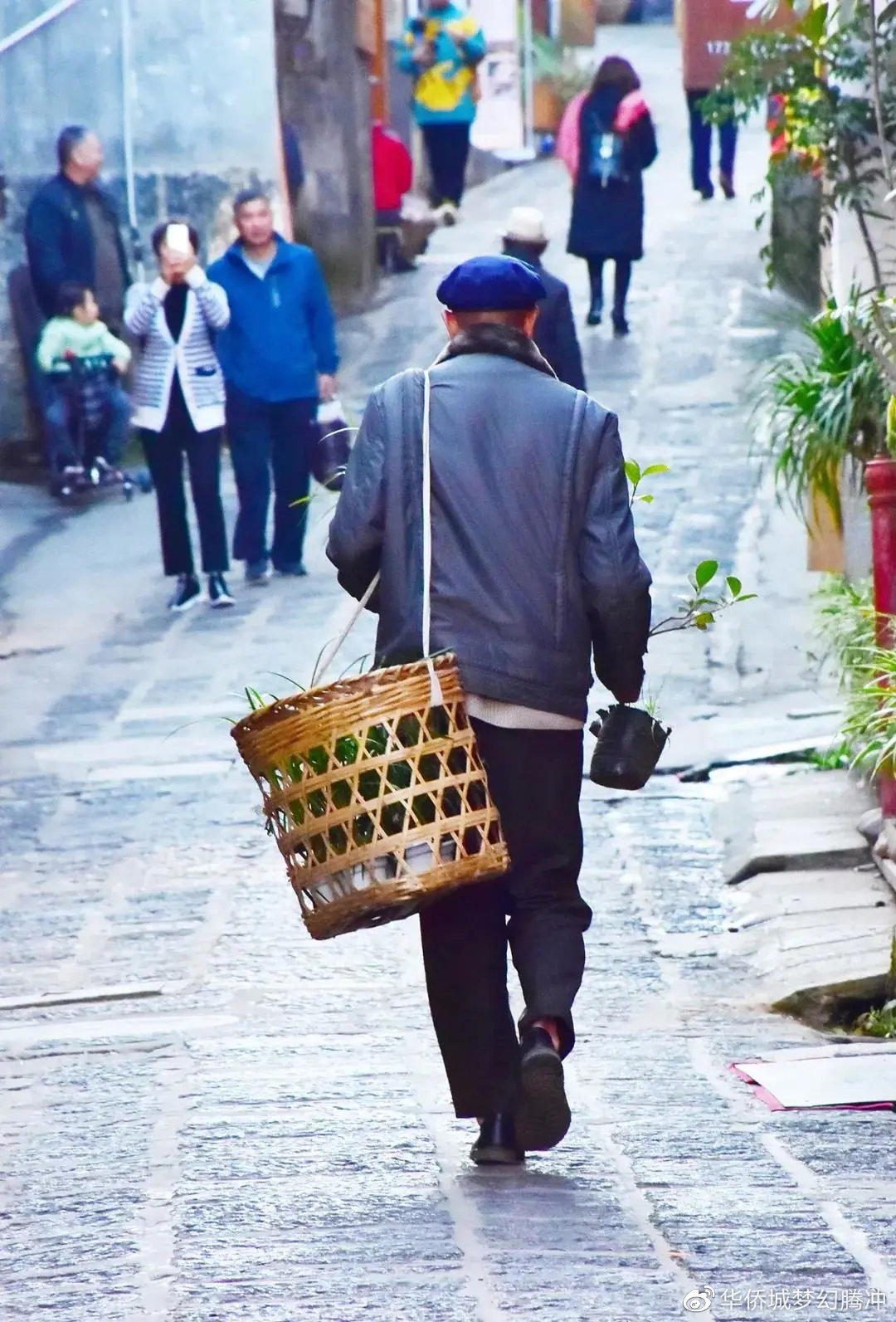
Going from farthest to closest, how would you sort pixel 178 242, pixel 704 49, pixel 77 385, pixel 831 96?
1. pixel 704 49
2. pixel 77 385
3. pixel 178 242
4. pixel 831 96

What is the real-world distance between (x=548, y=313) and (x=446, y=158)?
11.5 m

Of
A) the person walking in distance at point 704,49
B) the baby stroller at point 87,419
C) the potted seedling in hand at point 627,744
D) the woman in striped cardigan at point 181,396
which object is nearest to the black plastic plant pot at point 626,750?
the potted seedling in hand at point 627,744

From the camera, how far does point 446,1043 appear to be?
14.9 ft

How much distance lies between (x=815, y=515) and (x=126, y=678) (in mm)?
3446

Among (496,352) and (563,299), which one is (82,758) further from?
(496,352)

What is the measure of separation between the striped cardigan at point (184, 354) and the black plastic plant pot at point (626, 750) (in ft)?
→ 23.9

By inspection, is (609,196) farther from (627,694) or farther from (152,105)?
(627,694)

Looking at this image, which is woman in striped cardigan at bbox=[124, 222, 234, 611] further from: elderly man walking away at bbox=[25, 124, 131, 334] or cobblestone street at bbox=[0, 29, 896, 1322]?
elderly man walking away at bbox=[25, 124, 131, 334]

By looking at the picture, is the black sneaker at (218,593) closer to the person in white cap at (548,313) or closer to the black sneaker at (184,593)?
the black sneaker at (184,593)

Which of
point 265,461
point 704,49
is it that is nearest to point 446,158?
point 704,49

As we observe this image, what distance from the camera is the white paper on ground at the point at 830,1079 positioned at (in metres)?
5.30

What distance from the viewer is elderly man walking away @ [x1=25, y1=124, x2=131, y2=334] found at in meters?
14.9

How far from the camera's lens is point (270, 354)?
1198 cm

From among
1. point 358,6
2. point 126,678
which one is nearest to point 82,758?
point 126,678
